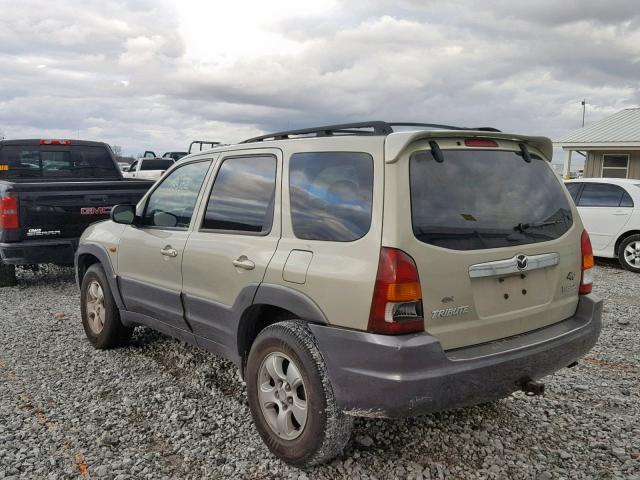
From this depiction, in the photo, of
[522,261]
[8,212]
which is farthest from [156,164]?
[522,261]

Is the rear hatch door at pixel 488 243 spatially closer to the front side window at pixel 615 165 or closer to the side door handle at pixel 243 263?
the side door handle at pixel 243 263

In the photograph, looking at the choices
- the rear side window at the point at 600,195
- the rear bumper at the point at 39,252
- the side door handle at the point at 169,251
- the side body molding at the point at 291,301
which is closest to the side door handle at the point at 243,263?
the side body molding at the point at 291,301

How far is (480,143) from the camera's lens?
10.3 feet

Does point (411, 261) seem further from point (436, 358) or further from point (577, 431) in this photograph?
point (577, 431)

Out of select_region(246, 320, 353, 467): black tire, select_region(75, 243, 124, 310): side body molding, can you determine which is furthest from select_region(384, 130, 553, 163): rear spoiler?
select_region(75, 243, 124, 310): side body molding

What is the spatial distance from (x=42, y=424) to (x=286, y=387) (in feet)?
5.67

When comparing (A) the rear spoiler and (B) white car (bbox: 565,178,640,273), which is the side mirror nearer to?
(A) the rear spoiler

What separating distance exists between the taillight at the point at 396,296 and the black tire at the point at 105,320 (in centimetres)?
304

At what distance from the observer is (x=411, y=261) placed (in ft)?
8.89

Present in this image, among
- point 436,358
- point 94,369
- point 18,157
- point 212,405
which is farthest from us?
point 18,157

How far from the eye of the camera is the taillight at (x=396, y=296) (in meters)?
2.68

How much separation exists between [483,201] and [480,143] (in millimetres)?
344

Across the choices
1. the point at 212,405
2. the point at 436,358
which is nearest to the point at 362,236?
the point at 436,358

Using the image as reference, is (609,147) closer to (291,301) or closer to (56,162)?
(56,162)
